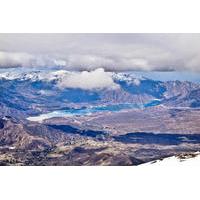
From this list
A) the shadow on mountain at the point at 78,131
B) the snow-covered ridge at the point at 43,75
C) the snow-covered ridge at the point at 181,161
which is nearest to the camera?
the snow-covered ridge at the point at 181,161

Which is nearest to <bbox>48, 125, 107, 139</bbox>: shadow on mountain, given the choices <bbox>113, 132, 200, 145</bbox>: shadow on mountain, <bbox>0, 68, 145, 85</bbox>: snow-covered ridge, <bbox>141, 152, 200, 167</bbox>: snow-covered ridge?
<bbox>113, 132, 200, 145</bbox>: shadow on mountain

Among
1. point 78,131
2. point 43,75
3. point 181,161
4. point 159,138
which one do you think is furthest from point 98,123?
point 181,161

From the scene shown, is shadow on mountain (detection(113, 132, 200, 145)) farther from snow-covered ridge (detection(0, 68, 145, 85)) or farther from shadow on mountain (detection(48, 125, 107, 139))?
snow-covered ridge (detection(0, 68, 145, 85))

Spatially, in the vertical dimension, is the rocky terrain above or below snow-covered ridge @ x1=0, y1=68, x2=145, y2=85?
below

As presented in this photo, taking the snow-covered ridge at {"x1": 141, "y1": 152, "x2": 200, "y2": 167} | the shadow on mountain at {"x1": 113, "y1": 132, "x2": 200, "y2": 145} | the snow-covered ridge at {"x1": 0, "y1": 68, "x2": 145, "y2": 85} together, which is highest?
the snow-covered ridge at {"x1": 0, "y1": 68, "x2": 145, "y2": 85}

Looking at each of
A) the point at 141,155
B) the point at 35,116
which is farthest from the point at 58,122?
the point at 141,155

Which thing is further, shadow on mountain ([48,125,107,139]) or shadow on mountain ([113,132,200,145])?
shadow on mountain ([48,125,107,139])

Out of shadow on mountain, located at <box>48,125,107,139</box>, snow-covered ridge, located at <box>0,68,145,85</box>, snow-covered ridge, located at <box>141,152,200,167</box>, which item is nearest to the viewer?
snow-covered ridge, located at <box>141,152,200,167</box>

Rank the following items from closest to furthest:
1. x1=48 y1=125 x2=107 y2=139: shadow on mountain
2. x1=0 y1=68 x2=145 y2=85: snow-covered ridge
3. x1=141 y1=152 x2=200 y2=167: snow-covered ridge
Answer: x1=141 y1=152 x2=200 y2=167: snow-covered ridge
x1=0 y1=68 x2=145 y2=85: snow-covered ridge
x1=48 y1=125 x2=107 y2=139: shadow on mountain

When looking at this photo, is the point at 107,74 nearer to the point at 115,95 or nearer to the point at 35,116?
the point at 115,95

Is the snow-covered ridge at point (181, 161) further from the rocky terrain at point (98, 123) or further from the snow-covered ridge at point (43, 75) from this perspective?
the snow-covered ridge at point (43, 75)

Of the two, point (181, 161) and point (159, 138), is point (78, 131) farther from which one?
point (181, 161)

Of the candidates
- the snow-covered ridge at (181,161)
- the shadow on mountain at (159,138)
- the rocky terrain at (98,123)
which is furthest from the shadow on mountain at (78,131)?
the snow-covered ridge at (181,161)
